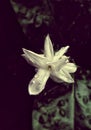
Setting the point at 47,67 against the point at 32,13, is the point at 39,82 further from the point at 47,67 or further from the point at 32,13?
the point at 32,13

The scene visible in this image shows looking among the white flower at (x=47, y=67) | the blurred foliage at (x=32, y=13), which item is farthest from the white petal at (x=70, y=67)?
the blurred foliage at (x=32, y=13)

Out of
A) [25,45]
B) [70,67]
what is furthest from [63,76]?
[25,45]

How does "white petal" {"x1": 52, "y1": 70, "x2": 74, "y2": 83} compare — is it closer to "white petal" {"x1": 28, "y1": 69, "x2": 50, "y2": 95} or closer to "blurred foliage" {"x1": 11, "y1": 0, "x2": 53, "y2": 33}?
"white petal" {"x1": 28, "y1": 69, "x2": 50, "y2": 95}

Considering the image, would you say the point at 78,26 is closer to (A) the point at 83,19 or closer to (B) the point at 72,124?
(A) the point at 83,19

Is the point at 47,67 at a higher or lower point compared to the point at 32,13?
lower

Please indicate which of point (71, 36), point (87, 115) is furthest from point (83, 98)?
point (71, 36)

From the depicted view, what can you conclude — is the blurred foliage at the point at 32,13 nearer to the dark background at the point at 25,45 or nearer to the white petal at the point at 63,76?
the dark background at the point at 25,45
